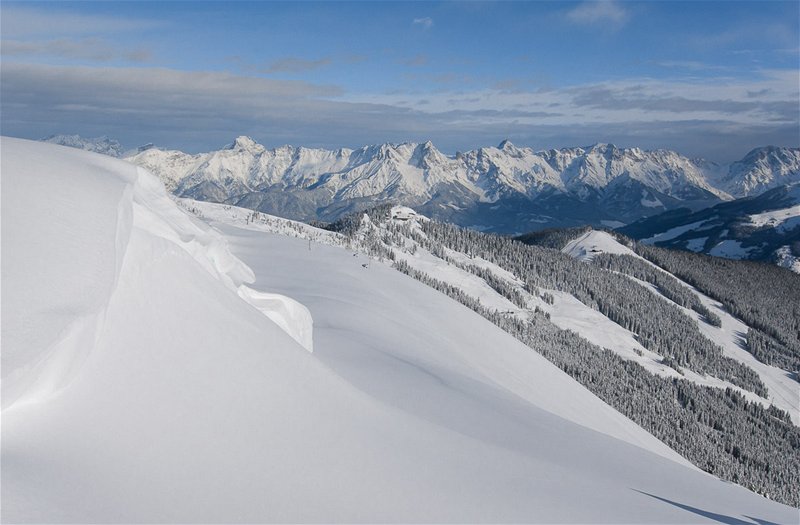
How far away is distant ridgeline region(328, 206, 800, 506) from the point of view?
97.6 meters

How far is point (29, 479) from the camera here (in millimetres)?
8281

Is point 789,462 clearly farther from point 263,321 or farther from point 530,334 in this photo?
point 263,321

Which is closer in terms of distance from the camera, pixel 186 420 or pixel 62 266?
pixel 62 266

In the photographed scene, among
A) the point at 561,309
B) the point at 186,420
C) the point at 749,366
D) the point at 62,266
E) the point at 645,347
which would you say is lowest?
the point at 749,366

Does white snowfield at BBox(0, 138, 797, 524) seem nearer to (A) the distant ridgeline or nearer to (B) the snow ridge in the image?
(B) the snow ridge

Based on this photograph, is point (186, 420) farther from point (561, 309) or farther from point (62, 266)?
point (561, 309)

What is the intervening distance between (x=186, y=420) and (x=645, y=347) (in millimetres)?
156502

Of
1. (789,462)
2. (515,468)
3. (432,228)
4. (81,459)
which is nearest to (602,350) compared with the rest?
(789,462)

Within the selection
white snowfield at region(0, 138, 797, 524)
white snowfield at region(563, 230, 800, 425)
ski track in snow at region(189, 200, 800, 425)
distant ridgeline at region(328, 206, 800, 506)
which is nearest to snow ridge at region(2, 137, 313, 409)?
white snowfield at region(0, 138, 797, 524)

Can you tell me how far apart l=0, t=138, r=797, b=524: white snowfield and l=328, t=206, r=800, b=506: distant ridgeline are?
278ft

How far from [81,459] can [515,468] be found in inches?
450

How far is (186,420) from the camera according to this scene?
11078 mm

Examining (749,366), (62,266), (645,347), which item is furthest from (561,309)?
(62,266)

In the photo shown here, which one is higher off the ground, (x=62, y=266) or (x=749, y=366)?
(x=62, y=266)
